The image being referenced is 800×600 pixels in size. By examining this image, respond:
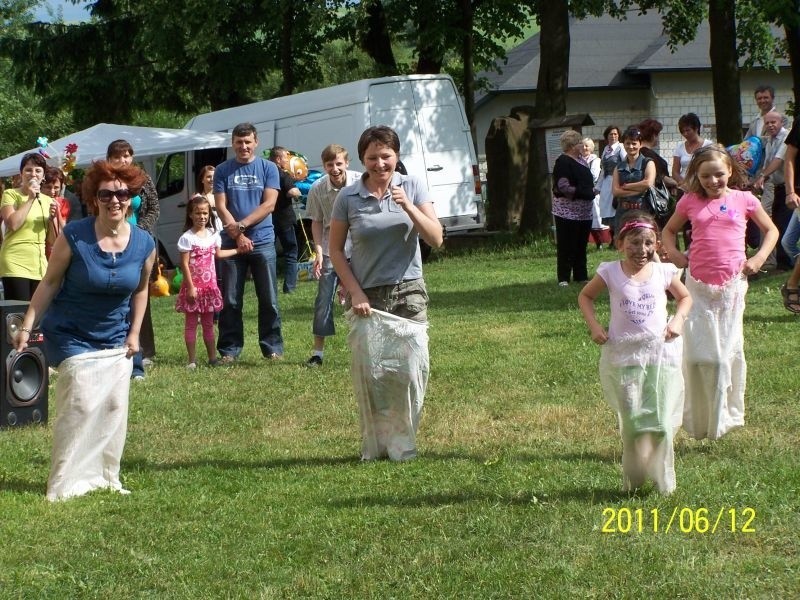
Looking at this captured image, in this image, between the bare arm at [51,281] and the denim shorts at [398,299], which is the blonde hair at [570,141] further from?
the bare arm at [51,281]

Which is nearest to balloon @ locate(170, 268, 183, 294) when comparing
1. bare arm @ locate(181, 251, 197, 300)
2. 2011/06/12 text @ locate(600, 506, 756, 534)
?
bare arm @ locate(181, 251, 197, 300)

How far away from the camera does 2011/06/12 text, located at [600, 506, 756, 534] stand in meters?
5.89

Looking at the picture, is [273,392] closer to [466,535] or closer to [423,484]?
[423,484]

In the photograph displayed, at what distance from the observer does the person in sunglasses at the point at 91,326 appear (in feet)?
23.7

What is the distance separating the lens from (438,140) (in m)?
22.4

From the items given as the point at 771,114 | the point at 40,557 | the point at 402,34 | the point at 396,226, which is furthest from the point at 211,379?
the point at 402,34

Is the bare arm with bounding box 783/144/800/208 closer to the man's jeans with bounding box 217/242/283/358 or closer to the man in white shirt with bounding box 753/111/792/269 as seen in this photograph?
the man in white shirt with bounding box 753/111/792/269

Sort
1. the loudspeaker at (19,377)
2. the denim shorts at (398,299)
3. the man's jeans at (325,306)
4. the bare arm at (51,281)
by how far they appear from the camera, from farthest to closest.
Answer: the man's jeans at (325,306), the loudspeaker at (19,377), the denim shorts at (398,299), the bare arm at (51,281)

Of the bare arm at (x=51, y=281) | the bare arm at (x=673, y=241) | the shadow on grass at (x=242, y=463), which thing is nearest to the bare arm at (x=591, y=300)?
the bare arm at (x=673, y=241)

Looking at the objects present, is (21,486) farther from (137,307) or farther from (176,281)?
(176,281)

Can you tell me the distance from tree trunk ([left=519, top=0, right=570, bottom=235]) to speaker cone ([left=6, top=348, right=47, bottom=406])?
49.3ft

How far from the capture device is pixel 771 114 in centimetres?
1485

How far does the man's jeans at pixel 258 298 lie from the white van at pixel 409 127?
9.80 metres

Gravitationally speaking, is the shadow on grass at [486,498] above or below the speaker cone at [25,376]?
below
